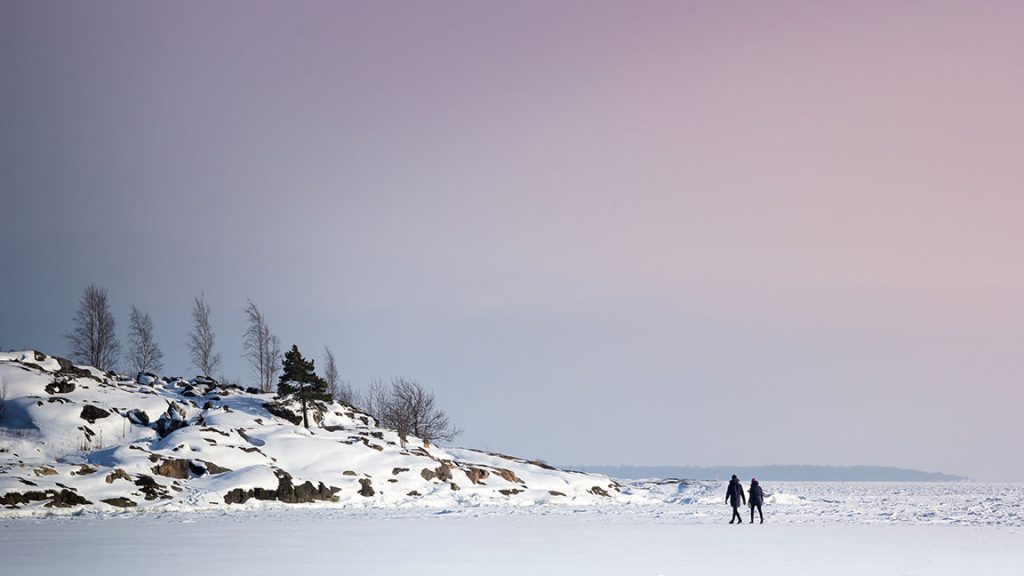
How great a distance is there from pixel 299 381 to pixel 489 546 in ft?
166

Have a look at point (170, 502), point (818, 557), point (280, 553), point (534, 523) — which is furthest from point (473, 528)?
point (170, 502)

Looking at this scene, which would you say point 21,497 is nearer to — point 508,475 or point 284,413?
point 284,413

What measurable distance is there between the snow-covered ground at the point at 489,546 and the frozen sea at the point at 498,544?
4 centimetres

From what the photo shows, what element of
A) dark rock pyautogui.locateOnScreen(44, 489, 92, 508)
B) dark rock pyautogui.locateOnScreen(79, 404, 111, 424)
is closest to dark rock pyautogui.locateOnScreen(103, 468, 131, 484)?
dark rock pyautogui.locateOnScreen(44, 489, 92, 508)

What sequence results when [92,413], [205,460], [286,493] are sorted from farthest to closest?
1. [92,413]
2. [205,460]
3. [286,493]

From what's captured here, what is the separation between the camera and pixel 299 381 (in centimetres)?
7194

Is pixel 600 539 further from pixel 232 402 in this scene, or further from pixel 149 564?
pixel 232 402

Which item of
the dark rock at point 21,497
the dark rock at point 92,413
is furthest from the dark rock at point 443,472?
the dark rock at point 21,497

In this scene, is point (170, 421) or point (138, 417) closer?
point (170, 421)

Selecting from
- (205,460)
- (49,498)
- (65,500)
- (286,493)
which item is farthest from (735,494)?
(205,460)

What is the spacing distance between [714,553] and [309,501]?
33.7 metres

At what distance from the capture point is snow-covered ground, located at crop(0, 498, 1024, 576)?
18766 millimetres

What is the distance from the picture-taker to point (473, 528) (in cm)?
3228

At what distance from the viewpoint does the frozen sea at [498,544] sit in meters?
18.9
